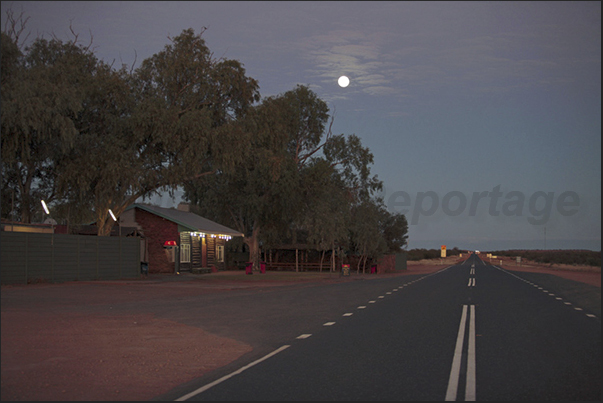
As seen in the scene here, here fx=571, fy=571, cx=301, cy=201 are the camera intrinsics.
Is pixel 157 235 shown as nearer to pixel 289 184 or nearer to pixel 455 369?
pixel 289 184

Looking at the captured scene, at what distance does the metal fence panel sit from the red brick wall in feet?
27.7

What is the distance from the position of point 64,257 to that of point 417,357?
18690mm

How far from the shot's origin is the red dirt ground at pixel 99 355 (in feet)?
24.3

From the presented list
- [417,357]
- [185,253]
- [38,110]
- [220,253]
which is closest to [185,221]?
[185,253]

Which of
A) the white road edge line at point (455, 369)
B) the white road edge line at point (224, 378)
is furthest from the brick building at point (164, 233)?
the white road edge line at point (224, 378)

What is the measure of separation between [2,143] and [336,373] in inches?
825

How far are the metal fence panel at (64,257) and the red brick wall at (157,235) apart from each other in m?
8.44

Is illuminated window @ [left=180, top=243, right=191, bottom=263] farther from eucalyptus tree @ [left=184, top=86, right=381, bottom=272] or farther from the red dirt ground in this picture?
the red dirt ground

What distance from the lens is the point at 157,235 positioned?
38.5 metres

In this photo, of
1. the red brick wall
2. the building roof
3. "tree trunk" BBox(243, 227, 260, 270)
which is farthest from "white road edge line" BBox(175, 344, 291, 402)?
"tree trunk" BBox(243, 227, 260, 270)

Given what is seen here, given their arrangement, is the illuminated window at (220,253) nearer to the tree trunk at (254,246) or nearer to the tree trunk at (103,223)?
the tree trunk at (254,246)

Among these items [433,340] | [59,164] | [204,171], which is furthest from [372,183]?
[433,340]

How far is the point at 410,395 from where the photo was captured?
718cm

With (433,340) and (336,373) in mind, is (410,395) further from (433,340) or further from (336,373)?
(433,340)
